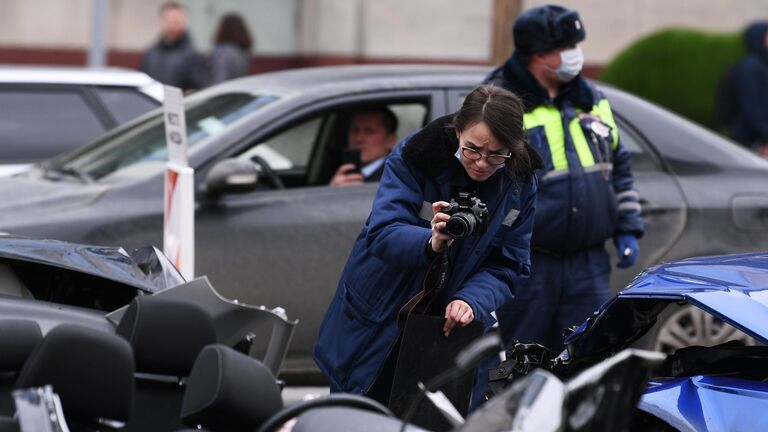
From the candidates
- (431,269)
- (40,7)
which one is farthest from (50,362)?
(40,7)

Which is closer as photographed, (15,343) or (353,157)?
(15,343)

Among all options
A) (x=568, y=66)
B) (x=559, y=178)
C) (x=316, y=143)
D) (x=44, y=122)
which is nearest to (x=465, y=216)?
(x=559, y=178)

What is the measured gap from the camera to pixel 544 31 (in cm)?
581

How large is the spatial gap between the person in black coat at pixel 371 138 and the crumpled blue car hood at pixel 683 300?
267 cm

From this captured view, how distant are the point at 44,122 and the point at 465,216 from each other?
18.1ft

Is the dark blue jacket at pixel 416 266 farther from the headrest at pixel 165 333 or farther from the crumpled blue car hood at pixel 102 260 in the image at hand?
the headrest at pixel 165 333

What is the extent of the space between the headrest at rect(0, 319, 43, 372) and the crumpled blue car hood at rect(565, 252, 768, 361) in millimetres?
1648

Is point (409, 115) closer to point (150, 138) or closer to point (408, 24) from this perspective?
point (150, 138)

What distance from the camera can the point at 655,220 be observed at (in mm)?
7238

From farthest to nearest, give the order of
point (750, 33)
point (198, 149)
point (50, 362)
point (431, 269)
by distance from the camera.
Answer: point (750, 33), point (198, 149), point (431, 269), point (50, 362)

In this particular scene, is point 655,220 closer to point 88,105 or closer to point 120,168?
point 120,168

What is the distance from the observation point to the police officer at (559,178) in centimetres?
576

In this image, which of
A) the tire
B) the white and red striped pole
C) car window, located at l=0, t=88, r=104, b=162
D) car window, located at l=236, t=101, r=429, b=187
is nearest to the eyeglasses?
the white and red striped pole

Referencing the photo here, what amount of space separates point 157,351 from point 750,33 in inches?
377
